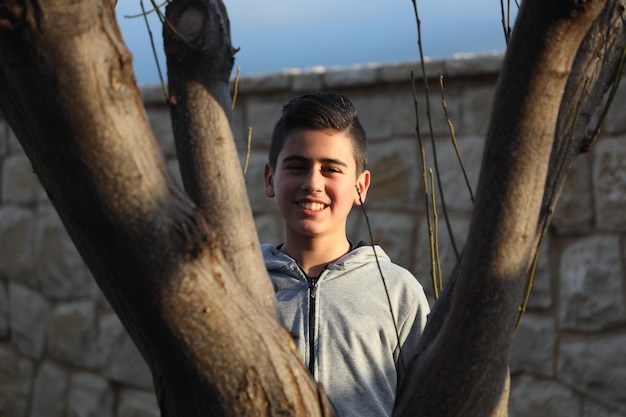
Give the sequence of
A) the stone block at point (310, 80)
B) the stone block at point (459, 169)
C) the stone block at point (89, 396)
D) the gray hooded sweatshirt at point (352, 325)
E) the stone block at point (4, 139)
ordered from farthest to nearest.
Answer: the stone block at point (4, 139) < the stone block at point (89, 396) < the stone block at point (310, 80) < the stone block at point (459, 169) < the gray hooded sweatshirt at point (352, 325)

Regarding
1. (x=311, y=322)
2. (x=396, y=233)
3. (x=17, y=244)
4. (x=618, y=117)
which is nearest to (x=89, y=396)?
(x=17, y=244)

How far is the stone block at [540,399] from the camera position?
3.43 meters

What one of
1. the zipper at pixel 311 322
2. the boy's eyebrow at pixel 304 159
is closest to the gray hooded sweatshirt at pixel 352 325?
the zipper at pixel 311 322

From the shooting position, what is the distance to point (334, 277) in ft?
6.63

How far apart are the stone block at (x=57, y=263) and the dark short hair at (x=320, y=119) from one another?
258cm

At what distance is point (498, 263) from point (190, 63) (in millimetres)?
576

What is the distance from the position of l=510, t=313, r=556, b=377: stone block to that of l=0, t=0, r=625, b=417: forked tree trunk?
2106 millimetres

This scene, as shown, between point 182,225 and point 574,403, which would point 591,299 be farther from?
point 182,225

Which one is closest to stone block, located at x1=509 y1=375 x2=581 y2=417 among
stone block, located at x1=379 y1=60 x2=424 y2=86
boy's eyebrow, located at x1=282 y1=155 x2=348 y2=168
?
stone block, located at x1=379 y1=60 x2=424 y2=86

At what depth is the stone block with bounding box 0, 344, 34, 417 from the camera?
189 inches

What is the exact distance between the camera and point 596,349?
3.37m

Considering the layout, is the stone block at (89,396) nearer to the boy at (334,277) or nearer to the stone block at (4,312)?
the stone block at (4,312)

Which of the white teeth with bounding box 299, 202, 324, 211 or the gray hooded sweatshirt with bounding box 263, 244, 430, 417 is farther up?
the white teeth with bounding box 299, 202, 324, 211

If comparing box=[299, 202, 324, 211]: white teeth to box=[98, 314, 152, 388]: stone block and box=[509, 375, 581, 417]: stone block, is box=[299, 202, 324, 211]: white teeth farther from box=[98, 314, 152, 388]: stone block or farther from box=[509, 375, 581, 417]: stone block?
box=[98, 314, 152, 388]: stone block
